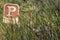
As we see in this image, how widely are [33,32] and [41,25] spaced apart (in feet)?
0.26

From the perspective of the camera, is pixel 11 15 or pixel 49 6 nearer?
pixel 11 15

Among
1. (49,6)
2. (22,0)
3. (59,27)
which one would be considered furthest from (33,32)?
(22,0)

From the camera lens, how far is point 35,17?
1861mm

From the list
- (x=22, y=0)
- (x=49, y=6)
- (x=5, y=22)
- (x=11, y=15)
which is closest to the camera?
(x=5, y=22)

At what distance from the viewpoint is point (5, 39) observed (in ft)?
5.83

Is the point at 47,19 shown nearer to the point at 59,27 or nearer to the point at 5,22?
the point at 59,27

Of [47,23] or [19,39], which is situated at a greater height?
[47,23]

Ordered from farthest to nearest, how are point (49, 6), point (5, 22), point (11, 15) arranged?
point (49, 6) → point (11, 15) → point (5, 22)

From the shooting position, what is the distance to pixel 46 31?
5.72ft

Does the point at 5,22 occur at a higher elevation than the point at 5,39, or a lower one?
higher

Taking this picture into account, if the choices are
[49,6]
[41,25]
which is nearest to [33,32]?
[41,25]

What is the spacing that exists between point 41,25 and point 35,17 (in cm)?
11

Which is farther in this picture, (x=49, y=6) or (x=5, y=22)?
(x=49, y=6)

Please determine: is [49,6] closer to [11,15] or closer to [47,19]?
[47,19]
